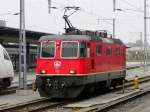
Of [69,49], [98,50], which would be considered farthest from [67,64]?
[98,50]

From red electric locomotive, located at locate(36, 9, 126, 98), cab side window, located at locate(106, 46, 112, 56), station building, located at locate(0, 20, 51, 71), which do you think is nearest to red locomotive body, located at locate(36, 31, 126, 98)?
red electric locomotive, located at locate(36, 9, 126, 98)

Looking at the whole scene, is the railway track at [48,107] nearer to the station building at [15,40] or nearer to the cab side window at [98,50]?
the cab side window at [98,50]

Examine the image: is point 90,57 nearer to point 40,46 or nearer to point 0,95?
point 40,46

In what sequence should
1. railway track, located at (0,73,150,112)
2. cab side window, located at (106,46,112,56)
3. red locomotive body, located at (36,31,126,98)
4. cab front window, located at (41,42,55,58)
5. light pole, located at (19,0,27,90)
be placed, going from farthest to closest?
cab side window, located at (106,46,112,56) → light pole, located at (19,0,27,90) → cab front window, located at (41,42,55,58) → red locomotive body, located at (36,31,126,98) → railway track, located at (0,73,150,112)

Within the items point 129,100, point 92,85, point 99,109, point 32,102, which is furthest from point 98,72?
point 99,109

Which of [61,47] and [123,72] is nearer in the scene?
[61,47]

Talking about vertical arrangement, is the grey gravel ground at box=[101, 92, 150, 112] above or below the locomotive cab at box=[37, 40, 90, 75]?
below

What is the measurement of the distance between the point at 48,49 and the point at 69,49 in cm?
99

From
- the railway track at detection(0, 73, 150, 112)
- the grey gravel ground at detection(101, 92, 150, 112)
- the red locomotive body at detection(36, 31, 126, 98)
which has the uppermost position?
the red locomotive body at detection(36, 31, 126, 98)

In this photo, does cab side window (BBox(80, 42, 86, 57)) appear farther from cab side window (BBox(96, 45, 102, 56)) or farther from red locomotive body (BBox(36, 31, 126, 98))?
cab side window (BBox(96, 45, 102, 56))

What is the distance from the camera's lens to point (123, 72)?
25.8 meters

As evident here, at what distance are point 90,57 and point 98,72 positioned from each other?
1400 mm

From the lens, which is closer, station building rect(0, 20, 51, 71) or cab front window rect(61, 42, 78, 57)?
cab front window rect(61, 42, 78, 57)

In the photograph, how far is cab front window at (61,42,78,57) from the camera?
1894 centimetres
